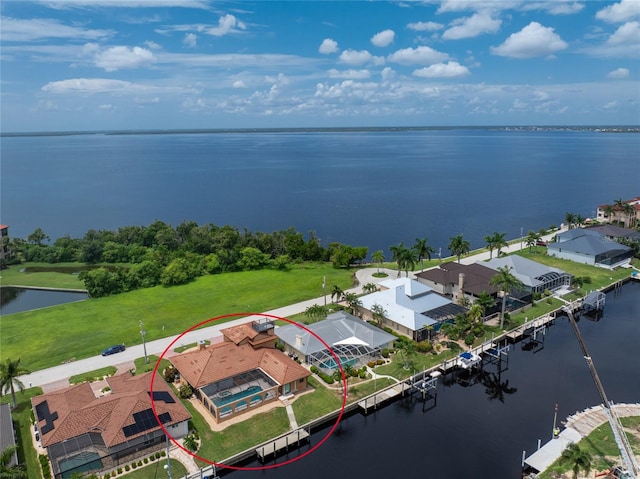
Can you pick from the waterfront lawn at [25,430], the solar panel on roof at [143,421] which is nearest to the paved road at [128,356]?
the waterfront lawn at [25,430]

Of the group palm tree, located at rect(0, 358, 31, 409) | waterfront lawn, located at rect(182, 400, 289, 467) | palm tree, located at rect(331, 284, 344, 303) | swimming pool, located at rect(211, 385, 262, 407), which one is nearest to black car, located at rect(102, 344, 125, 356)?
palm tree, located at rect(0, 358, 31, 409)

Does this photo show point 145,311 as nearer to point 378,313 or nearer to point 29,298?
point 29,298

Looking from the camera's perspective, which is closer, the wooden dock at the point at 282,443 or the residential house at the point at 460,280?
the wooden dock at the point at 282,443

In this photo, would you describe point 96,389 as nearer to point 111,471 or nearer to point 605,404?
point 111,471

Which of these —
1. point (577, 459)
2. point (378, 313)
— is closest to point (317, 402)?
point (378, 313)

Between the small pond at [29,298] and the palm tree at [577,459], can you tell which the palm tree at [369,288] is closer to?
the palm tree at [577,459]

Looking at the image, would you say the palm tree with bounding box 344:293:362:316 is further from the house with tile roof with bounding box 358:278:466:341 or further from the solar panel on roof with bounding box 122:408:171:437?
the solar panel on roof with bounding box 122:408:171:437
